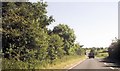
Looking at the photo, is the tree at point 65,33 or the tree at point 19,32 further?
the tree at point 65,33

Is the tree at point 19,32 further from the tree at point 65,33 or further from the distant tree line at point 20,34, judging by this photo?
the tree at point 65,33

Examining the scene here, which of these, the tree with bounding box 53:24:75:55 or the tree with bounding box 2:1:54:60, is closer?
the tree with bounding box 2:1:54:60

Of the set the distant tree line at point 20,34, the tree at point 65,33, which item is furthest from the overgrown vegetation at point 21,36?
the tree at point 65,33

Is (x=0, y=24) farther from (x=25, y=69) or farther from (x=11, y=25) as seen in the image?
(x=25, y=69)

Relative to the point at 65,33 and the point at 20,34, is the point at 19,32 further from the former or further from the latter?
the point at 65,33

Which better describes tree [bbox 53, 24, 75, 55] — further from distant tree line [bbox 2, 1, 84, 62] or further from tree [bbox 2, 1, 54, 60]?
tree [bbox 2, 1, 54, 60]

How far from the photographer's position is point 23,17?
118 ft

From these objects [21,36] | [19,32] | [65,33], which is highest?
[65,33]

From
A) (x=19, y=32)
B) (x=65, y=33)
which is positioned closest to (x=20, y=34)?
(x=19, y=32)

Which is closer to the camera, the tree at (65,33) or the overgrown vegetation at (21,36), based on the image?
→ the overgrown vegetation at (21,36)

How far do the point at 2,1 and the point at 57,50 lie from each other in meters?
25.5

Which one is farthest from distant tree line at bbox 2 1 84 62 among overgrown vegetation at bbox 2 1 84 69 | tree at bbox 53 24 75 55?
tree at bbox 53 24 75 55

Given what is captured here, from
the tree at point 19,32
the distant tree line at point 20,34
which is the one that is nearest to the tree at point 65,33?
the distant tree line at point 20,34

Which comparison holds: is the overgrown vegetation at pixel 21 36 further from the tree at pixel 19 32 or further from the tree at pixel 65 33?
the tree at pixel 65 33
